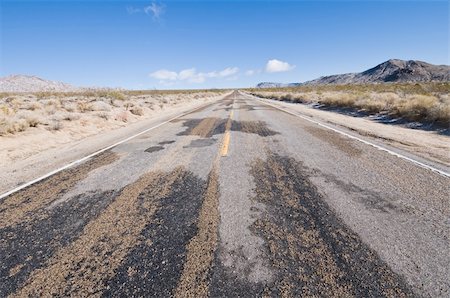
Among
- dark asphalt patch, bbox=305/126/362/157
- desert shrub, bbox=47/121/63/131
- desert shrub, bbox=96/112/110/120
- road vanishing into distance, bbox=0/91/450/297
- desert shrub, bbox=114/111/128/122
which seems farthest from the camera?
desert shrub, bbox=114/111/128/122

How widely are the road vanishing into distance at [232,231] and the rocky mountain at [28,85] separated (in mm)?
147871

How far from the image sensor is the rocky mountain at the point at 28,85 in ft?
438

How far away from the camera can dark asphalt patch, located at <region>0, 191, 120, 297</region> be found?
2.44 meters

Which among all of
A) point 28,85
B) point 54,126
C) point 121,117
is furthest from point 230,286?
point 28,85

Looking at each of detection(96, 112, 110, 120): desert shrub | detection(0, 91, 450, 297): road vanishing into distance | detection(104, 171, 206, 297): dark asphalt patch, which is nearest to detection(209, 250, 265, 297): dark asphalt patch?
detection(0, 91, 450, 297): road vanishing into distance

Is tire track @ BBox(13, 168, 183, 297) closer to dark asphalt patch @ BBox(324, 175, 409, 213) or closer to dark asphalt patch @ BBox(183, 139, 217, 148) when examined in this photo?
dark asphalt patch @ BBox(324, 175, 409, 213)

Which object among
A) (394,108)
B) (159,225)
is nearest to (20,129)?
(159,225)

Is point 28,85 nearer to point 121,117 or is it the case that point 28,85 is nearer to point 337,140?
point 121,117

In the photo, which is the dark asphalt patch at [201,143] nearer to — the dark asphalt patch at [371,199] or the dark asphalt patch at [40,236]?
the dark asphalt patch at [40,236]

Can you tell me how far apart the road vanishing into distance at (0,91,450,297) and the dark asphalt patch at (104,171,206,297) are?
1 centimetres

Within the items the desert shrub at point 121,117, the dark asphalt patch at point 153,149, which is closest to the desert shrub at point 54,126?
the desert shrub at point 121,117

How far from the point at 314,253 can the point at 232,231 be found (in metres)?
0.89

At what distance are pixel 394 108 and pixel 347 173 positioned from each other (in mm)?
11839

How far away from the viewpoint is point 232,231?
297cm
